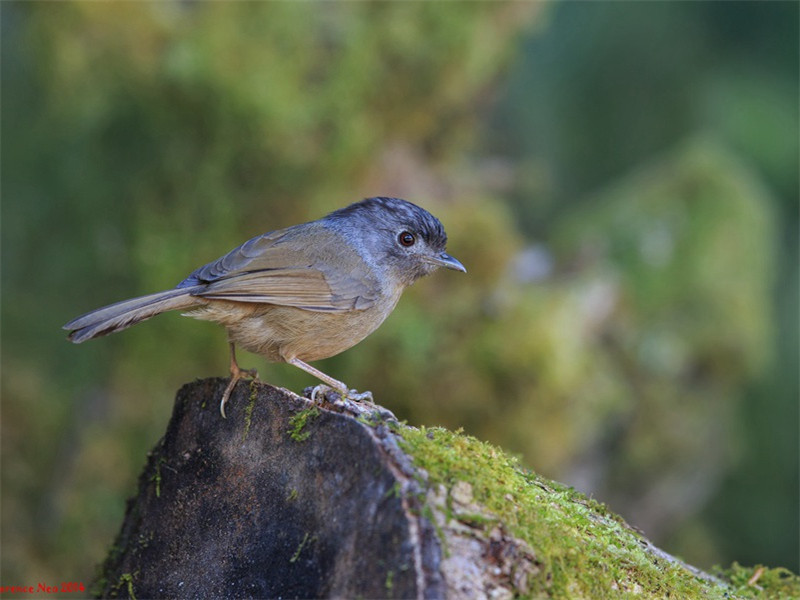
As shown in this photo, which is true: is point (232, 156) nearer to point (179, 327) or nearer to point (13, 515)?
point (179, 327)

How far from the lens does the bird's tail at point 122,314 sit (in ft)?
10.2

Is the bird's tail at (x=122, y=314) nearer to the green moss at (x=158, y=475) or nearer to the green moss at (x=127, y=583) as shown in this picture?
the green moss at (x=158, y=475)

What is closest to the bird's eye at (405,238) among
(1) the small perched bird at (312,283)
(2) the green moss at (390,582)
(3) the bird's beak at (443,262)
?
(1) the small perched bird at (312,283)

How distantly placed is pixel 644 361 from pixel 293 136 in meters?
3.82

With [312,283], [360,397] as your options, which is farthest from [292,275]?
[360,397]

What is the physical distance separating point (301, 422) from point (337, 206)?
3.84m

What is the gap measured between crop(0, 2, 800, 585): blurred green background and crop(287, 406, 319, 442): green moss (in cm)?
300

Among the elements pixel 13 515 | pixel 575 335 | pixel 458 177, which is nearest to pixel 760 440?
pixel 575 335

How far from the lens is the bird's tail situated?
310cm

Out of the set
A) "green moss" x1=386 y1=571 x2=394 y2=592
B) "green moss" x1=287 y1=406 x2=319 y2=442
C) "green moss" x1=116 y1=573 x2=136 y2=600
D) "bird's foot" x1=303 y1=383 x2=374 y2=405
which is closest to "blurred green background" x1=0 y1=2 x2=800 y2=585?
"green moss" x1=116 y1=573 x2=136 y2=600

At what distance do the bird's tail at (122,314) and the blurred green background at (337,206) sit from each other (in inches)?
93.5

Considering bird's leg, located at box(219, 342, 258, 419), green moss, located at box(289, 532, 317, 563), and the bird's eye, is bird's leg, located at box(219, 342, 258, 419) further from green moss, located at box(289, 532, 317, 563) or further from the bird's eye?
the bird's eye

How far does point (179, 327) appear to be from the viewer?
6.18 m

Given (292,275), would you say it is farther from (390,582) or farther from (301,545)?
(390,582)
